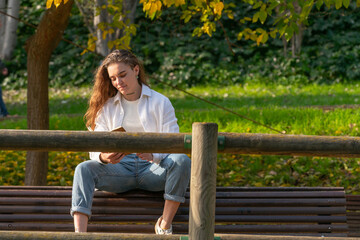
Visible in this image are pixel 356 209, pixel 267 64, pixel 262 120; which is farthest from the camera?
pixel 267 64

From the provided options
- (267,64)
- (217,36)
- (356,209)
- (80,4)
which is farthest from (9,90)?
(356,209)

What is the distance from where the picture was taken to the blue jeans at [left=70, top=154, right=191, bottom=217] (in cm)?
329

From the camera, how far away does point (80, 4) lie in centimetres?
1289

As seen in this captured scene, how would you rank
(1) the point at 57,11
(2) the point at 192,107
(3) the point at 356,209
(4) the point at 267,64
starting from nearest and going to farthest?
(3) the point at 356,209 → (1) the point at 57,11 → (2) the point at 192,107 → (4) the point at 267,64

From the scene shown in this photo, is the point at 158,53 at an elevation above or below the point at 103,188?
above

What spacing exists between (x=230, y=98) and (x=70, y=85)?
5396 millimetres

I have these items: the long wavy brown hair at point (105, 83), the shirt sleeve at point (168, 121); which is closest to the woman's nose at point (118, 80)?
the long wavy brown hair at point (105, 83)

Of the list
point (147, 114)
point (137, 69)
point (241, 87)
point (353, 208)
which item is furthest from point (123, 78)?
point (241, 87)

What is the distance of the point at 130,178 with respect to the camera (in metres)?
3.53

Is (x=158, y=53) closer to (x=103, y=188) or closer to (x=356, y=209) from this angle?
(x=356, y=209)

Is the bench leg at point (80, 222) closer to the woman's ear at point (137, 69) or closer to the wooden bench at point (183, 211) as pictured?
the wooden bench at point (183, 211)

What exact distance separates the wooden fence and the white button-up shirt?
41.8 inches

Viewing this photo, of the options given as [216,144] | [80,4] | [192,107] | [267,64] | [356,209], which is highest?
[80,4]

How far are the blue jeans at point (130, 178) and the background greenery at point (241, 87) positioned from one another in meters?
3.18
